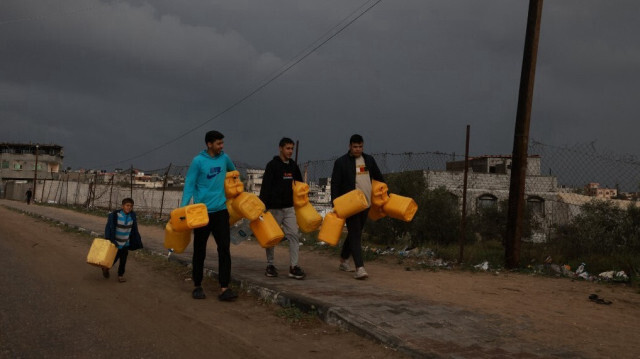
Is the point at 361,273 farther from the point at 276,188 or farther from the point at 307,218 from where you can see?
the point at 276,188

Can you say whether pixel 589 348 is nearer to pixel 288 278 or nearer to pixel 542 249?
pixel 288 278

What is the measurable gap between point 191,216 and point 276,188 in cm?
147

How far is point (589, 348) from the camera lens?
3.77 meters

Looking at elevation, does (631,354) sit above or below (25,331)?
above

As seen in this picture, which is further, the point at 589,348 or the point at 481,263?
the point at 481,263

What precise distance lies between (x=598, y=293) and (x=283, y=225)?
4.25 meters

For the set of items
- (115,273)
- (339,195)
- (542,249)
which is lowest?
(115,273)

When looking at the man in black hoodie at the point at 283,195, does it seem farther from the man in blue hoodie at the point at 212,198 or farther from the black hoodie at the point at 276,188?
the man in blue hoodie at the point at 212,198

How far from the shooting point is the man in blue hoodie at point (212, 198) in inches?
220

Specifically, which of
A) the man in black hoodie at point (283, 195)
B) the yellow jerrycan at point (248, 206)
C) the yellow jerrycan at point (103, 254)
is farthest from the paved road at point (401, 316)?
the yellow jerrycan at point (103, 254)

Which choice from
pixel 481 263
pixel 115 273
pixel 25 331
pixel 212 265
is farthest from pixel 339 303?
pixel 481 263

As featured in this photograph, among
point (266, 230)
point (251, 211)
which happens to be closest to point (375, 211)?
→ point (266, 230)

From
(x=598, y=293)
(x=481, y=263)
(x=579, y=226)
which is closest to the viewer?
(x=598, y=293)

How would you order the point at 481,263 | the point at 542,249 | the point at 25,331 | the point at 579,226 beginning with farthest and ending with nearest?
the point at 579,226, the point at 542,249, the point at 481,263, the point at 25,331
